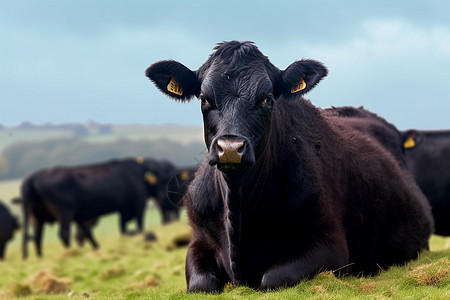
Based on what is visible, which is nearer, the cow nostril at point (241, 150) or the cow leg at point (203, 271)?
the cow nostril at point (241, 150)

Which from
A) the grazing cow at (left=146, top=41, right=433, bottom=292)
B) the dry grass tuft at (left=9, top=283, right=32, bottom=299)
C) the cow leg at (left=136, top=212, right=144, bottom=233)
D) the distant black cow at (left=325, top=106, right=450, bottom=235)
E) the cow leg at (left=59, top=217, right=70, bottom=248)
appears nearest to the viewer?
the grazing cow at (left=146, top=41, right=433, bottom=292)

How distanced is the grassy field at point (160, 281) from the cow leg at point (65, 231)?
2.18 metres

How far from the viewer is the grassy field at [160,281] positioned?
5738mm

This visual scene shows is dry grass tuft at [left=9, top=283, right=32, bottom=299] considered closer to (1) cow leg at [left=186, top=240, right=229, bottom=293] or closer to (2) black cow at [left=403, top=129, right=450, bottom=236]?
(1) cow leg at [left=186, top=240, right=229, bottom=293]

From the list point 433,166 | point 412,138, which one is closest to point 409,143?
point 412,138

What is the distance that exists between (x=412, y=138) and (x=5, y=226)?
57.1ft

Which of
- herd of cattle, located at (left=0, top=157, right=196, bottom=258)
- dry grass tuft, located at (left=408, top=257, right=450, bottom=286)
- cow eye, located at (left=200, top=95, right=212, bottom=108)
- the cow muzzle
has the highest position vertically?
→ cow eye, located at (left=200, top=95, right=212, bottom=108)

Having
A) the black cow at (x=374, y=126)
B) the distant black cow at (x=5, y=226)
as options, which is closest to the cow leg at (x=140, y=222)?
the distant black cow at (x=5, y=226)

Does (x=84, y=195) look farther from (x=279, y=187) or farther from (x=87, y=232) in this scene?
(x=279, y=187)

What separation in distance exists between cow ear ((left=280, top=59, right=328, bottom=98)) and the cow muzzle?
1.27 metres

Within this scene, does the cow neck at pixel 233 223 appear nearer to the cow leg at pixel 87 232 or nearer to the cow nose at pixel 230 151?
the cow nose at pixel 230 151

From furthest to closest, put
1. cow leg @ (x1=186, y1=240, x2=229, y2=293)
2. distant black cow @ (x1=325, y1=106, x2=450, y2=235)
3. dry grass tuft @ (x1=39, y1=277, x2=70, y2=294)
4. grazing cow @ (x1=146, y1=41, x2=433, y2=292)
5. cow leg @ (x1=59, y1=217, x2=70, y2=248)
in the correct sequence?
cow leg @ (x1=59, y1=217, x2=70, y2=248) < distant black cow @ (x1=325, y1=106, x2=450, y2=235) < dry grass tuft @ (x1=39, y1=277, x2=70, y2=294) < cow leg @ (x1=186, y1=240, x2=229, y2=293) < grazing cow @ (x1=146, y1=41, x2=433, y2=292)

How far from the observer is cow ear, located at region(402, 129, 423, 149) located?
13.5m

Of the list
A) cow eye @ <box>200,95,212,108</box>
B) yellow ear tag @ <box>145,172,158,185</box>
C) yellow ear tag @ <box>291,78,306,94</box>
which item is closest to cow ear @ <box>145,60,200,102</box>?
cow eye @ <box>200,95,212,108</box>
